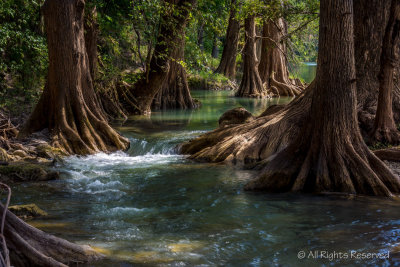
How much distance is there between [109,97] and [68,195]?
1174 centimetres

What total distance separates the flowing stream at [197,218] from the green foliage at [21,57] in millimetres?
7519

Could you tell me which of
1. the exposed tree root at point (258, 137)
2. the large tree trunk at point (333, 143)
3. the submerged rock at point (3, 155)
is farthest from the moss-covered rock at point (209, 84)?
the large tree trunk at point (333, 143)

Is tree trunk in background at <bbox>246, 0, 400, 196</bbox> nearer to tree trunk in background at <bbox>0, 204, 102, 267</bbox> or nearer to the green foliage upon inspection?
tree trunk in background at <bbox>0, 204, 102, 267</bbox>

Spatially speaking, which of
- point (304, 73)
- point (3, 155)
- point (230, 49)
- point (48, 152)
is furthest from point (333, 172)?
point (304, 73)

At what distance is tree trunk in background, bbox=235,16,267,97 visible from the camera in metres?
32.0

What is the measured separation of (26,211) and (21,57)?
40.2 ft

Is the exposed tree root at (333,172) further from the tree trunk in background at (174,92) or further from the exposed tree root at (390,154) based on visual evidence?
the tree trunk in background at (174,92)

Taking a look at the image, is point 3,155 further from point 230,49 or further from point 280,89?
point 230,49

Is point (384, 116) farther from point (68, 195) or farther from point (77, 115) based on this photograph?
point (77, 115)

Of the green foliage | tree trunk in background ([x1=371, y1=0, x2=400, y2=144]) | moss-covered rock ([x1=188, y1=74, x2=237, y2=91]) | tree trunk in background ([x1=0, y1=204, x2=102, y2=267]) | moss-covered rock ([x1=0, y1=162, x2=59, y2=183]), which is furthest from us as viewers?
moss-covered rock ([x1=188, y1=74, x2=237, y2=91])

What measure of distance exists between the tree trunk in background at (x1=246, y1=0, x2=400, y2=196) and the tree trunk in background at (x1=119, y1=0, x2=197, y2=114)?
10.6 metres

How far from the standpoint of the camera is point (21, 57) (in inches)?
714

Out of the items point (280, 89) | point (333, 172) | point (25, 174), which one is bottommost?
point (25, 174)

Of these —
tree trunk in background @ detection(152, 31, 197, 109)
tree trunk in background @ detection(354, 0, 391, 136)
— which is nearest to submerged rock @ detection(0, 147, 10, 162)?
tree trunk in background @ detection(354, 0, 391, 136)
